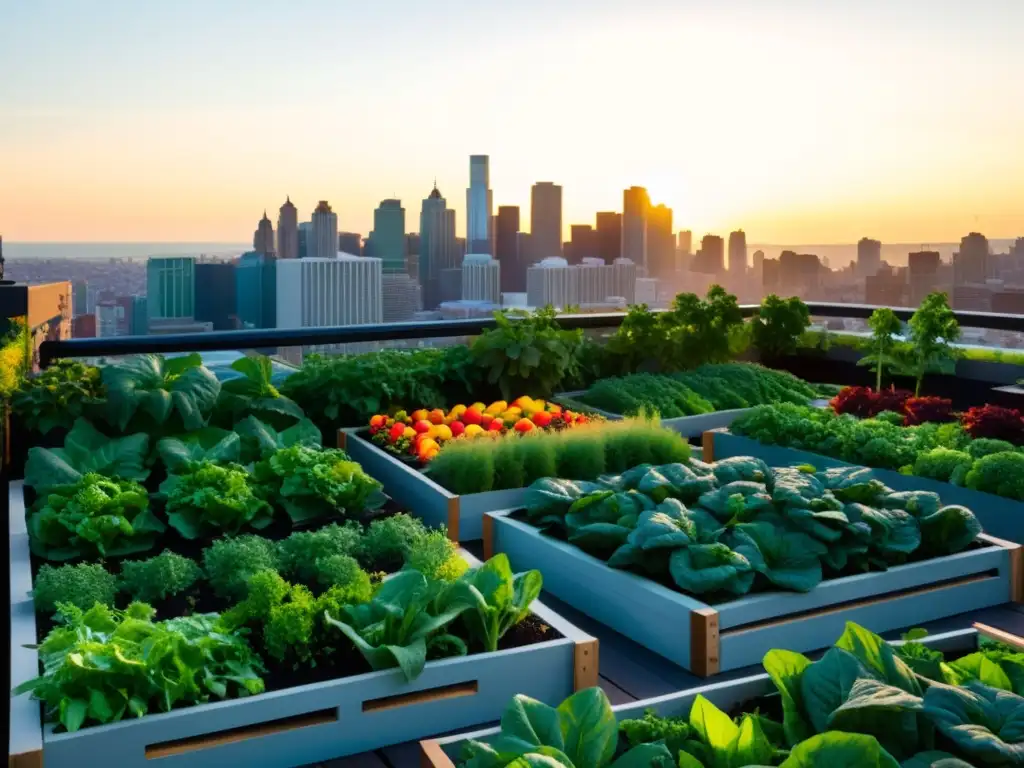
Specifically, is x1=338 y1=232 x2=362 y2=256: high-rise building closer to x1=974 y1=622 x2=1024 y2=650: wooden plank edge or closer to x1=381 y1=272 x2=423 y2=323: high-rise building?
x1=381 y1=272 x2=423 y2=323: high-rise building

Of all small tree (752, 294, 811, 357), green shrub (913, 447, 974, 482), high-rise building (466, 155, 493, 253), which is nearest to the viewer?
green shrub (913, 447, 974, 482)

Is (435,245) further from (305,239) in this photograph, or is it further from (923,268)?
(923,268)

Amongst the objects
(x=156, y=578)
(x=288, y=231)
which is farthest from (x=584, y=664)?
(x=288, y=231)

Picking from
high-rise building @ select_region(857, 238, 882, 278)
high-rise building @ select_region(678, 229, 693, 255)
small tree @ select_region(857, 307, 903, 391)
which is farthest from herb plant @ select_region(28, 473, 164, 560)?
high-rise building @ select_region(678, 229, 693, 255)

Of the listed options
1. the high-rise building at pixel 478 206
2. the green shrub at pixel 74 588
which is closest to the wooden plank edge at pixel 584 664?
the green shrub at pixel 74 588

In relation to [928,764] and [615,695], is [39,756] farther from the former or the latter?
[928,764]

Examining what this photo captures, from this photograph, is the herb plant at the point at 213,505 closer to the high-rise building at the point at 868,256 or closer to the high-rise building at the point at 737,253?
the high-rise building at the point at 868,256
